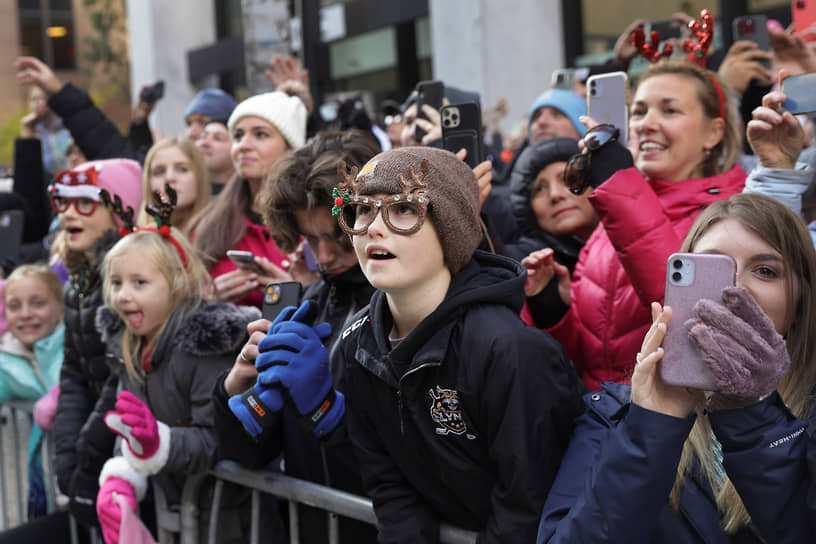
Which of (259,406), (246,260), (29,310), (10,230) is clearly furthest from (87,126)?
(259,406)

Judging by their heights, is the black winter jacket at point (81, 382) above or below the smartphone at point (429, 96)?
below

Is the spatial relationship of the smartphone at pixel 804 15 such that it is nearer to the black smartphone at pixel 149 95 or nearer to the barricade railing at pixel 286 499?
the barricade railing at pixel 286 499

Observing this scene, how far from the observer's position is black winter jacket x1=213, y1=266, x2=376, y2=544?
256cm

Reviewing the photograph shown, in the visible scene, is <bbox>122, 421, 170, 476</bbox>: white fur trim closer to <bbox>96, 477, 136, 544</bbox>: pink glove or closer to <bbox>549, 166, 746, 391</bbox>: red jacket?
<bbox>96, 477, 136, 544</bbox>: pink glove

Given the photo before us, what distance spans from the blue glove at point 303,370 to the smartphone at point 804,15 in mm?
1857

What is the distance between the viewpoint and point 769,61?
3.92m

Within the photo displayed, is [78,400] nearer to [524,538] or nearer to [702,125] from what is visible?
[524,538]

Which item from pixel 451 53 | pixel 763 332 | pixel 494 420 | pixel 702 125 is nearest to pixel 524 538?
pixel 494 420

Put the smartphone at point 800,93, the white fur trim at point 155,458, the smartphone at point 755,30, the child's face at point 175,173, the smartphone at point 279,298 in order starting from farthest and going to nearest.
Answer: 1. the child's face at point 175,173
2. the smartphone at point 755,30
3. the white fur trim at point 155,458
4. the smartphone at point 279,298
5. the smartphone at point 800,93

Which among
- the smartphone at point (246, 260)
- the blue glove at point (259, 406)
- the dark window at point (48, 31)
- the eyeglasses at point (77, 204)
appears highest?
the dark window at point (48, 31)

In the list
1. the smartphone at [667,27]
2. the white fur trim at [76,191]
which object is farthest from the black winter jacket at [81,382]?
the smartphone at [667,27]

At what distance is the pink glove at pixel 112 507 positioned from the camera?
294 centimetres

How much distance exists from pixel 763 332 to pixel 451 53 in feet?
29.3

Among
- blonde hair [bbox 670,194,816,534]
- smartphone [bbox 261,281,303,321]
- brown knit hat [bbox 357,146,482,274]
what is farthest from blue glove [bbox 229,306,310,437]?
blonde hair [bbox 670,194,816,534]
